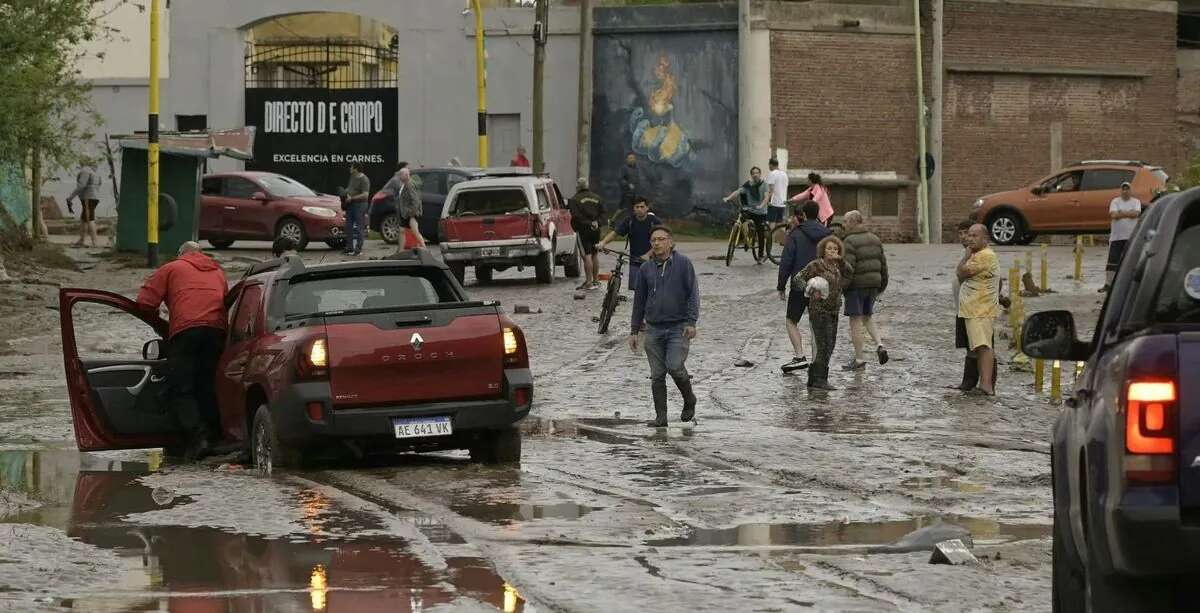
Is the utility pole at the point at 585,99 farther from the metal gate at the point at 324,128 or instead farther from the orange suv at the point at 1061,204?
the orange suv at the point at 1061,204

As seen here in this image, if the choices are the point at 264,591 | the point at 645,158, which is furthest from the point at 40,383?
the point at 645,158

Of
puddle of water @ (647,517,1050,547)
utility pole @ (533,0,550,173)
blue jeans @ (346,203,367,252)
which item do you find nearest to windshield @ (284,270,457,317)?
puddle of water @ (647,517,1050,547)

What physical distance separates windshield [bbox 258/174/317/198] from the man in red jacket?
25.0 metres

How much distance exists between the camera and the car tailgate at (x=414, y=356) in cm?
1327

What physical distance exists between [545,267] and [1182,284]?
83.1ft

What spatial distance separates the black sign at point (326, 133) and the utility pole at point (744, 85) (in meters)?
8.97

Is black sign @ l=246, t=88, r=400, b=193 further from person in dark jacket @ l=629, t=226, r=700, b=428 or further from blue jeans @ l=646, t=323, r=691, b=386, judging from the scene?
blue jeans @ l=646, t=323, r=691, b=386

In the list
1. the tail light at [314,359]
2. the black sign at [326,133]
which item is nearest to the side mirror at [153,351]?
the tail light at [314,359]

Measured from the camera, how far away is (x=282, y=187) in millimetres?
40562

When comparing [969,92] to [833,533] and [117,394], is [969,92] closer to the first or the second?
[117,394]

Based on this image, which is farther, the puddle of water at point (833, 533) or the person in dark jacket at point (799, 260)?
the person in dark jacket at point (799, 260)

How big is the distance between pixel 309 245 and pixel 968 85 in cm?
1619

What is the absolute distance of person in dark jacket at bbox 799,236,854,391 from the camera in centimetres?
1995

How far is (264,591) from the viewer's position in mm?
8977
